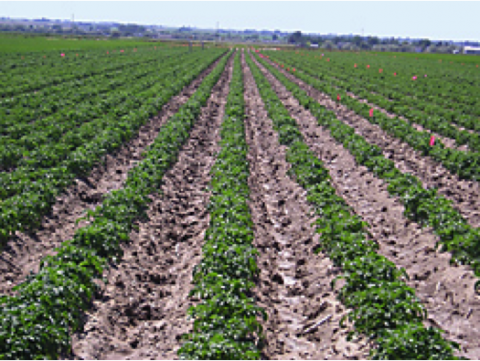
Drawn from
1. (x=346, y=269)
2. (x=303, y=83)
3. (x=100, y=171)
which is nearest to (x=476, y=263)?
A: (x=346, y=269)

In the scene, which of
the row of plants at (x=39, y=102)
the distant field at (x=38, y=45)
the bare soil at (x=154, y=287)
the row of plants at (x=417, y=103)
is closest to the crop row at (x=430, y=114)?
the row of plants at (x=417, y=103)

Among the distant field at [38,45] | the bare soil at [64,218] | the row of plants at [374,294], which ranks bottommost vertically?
the distant field at [38,45]

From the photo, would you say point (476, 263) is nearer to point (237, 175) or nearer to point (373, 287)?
point (373, 287)

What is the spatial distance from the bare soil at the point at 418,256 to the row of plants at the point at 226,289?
2794mm

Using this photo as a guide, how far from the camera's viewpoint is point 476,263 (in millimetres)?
7398

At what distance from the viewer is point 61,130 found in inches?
624

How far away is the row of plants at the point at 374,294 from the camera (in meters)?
5.11

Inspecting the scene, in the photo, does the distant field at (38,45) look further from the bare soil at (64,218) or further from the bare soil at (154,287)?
the bare soil at (154,287)

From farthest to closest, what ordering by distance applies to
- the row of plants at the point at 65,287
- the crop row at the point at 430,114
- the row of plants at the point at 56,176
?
1. the crop row at the point at 430,114
2. the row of plants at the point at 56,176
3. the row of plants at the point at 65,287

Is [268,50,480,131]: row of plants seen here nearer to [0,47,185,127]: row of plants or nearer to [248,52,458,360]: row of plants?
[248,52,458,360]: row of plants

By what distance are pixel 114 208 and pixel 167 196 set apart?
9.25 feet

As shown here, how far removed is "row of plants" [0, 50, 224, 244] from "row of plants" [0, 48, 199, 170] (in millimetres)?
570

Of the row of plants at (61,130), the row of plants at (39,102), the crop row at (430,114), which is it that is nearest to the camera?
the row of plants at (61,130)

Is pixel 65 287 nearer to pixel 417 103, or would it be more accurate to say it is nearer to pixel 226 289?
pixel 226 289
